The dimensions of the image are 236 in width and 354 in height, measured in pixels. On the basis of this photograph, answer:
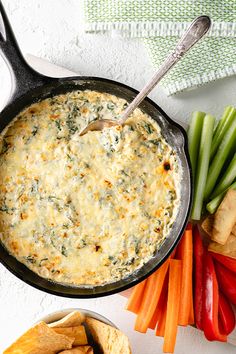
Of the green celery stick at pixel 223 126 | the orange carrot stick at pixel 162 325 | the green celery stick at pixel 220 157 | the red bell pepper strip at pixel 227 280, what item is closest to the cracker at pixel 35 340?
the orange carrot stick at pixel 162 325

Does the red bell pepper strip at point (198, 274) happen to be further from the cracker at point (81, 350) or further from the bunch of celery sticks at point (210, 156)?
the cracker at point (81, 350)

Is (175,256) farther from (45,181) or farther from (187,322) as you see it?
(45,181)

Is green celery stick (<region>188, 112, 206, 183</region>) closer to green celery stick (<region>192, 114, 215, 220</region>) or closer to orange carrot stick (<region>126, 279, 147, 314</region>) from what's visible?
green celery stick (<region>192, 114, 215, 220</region>)

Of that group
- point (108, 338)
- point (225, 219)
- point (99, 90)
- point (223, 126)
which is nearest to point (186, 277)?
point (225, 219)

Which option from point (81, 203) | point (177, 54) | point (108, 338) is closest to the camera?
point (177, 54)

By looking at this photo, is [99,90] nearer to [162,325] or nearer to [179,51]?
[179,51]

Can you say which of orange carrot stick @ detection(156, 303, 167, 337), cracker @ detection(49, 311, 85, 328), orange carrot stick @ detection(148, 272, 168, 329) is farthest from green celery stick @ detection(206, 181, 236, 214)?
cracker @ detection(49, 311, 85, 328)
